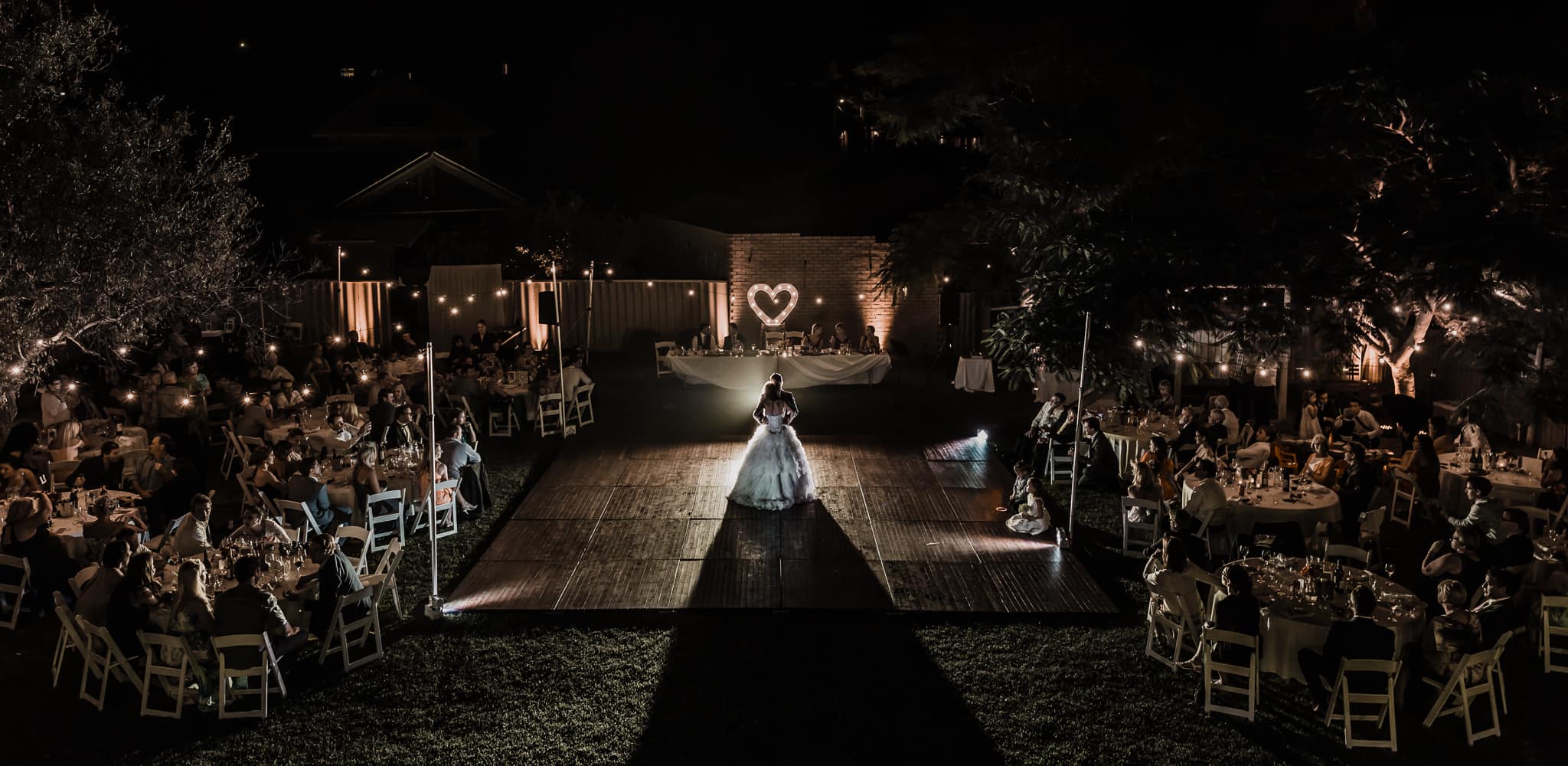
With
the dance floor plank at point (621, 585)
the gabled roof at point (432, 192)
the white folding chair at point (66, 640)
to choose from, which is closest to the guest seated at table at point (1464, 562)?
the dance floor plank at point (621, 585)

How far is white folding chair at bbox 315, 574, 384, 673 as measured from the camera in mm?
6574

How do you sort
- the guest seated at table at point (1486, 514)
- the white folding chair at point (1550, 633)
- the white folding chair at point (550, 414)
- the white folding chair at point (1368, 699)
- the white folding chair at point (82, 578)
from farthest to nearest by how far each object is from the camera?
the white folding chair at point (550, 414)
the guest seated at table at point (1486, 514)
the white folding chair at point (82, 578)
the white folding chair at point (1550, 633)
the white folding chair at point (1368, 699)

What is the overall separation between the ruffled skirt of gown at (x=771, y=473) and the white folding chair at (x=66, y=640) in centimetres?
583

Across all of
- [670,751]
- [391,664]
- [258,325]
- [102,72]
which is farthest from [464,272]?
[670,751]

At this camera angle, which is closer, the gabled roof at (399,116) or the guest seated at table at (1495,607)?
the guest seated at table at (1495,607)

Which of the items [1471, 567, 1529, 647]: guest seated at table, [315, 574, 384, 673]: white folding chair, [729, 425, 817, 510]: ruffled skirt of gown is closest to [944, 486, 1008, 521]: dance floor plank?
[729, 425, 817, 510]: ruffled skirt of gown

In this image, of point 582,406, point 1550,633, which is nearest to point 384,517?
point 582,406

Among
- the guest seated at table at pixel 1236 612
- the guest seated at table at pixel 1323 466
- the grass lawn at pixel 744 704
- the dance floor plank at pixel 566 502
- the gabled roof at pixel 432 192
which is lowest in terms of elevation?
the grass lawn at pixel 744 704

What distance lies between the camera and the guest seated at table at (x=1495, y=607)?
6.16 meters

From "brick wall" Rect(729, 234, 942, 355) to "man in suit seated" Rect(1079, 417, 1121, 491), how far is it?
10704mm

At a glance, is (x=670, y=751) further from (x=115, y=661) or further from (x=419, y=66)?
(x=419, y=66)

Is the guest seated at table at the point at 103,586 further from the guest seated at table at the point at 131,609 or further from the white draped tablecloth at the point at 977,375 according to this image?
the white draped tablecloth at the point at 977,375

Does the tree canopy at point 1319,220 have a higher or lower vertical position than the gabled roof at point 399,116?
lower

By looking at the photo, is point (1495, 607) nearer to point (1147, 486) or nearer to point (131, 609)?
point (1147, 486)
